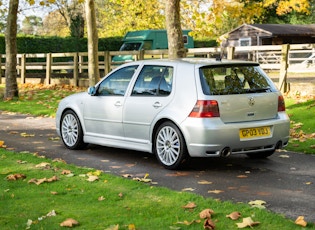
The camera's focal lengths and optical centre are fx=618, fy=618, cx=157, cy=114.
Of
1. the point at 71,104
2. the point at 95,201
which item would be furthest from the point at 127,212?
the point at 71,104

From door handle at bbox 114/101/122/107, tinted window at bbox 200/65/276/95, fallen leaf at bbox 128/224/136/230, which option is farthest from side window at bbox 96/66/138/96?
fallen leaf at bbox 128/224/136/230

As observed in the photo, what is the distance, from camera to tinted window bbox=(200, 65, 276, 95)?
8770mm

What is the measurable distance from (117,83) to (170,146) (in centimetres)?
183

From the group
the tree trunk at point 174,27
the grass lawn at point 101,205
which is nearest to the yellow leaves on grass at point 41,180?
the grass lawn at point 101,205

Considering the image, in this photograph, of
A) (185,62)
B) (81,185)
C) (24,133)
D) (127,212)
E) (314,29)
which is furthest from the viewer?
(314,29)

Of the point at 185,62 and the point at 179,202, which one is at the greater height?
the point at 185,62

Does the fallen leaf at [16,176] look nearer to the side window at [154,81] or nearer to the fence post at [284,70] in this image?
the side window at [154,81]

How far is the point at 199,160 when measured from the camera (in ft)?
32.2

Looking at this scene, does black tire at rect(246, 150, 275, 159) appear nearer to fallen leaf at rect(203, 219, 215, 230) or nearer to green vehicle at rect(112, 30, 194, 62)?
fallen leaf at rect(203, 219, 215, 230)

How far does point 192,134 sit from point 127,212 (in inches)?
101

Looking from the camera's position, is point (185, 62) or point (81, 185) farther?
point (185, 62)

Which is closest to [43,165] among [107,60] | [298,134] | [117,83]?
[117,83]

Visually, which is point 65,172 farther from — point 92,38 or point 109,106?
point 92,38

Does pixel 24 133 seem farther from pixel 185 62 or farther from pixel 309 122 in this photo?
pixel 309 122
